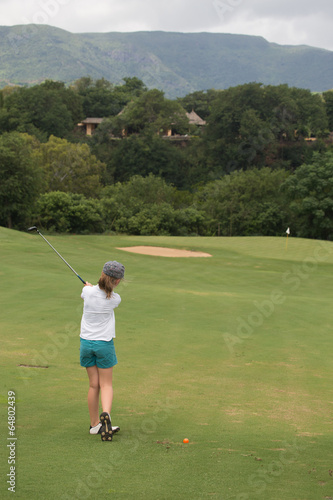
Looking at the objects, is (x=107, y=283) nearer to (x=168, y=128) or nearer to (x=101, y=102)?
(x=168, y=128)

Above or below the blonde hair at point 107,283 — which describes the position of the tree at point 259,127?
above

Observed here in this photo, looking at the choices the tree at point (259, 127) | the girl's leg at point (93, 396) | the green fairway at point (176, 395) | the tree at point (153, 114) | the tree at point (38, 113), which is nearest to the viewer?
the green fairway at point (176, 395)

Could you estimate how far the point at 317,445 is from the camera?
21.3 ft

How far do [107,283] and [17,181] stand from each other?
47.1 m

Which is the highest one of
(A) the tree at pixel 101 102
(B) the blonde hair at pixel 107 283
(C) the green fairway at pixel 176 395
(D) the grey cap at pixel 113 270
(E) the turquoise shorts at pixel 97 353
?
(A) the tree at pixel 101 102

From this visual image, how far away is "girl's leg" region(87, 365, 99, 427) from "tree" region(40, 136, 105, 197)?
6793cm

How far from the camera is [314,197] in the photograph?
196 ft

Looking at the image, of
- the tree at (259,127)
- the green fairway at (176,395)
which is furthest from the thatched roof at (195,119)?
the green fairway at (176,395)

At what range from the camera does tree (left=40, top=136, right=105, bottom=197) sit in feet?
243

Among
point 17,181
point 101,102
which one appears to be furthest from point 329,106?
point 17,181

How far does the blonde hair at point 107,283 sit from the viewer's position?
6766 millimetres

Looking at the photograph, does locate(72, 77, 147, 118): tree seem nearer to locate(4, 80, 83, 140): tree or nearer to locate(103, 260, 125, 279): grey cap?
locate(4, 80, 83, 140): tree

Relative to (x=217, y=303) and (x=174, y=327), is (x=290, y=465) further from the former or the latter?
(x=217, y=303)

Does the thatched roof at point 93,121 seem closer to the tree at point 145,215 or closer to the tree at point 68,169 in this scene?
the tree at point 68,169
